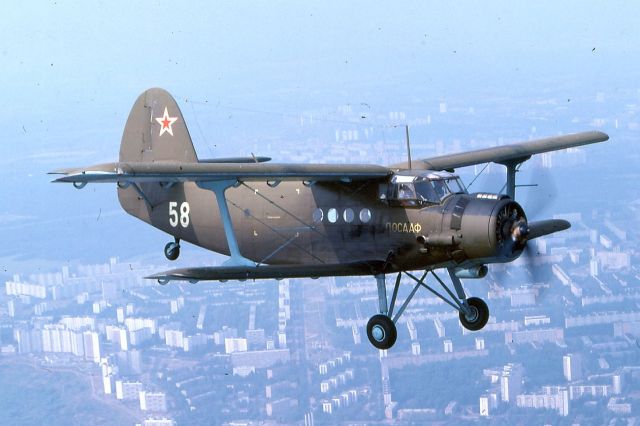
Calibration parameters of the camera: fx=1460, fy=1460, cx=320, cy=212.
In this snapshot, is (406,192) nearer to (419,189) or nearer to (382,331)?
(419,189)

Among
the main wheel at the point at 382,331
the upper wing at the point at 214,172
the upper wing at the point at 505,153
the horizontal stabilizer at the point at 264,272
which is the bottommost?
the main wheel at the point at 382,331

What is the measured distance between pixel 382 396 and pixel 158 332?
2478cm

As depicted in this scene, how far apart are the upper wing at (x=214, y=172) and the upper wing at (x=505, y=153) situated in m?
2.29

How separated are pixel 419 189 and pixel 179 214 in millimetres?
7108

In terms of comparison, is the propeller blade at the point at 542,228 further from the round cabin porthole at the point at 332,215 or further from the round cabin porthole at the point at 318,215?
the round cabin porthole at the point at 318,215

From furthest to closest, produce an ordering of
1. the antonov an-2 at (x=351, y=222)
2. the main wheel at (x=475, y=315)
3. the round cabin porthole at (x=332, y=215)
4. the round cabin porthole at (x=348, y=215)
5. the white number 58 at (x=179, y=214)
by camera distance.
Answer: the white number 58 at (x=179, y=214) < the main wheel at (x=475, y=315) < the round cabin porthole at (x=332, y=215) < the round cabin porthole at (x=348, y=215) < the antonov an-2 at (x=351, y=222)

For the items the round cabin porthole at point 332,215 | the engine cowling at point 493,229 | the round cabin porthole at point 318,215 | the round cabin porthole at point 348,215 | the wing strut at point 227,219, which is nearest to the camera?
the engine cowling at point 493,229

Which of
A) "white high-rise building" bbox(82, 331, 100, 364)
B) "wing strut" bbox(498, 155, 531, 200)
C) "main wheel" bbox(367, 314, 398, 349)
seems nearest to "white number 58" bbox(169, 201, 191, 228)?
"main wheel" bbox(367, 314, 398, 349)

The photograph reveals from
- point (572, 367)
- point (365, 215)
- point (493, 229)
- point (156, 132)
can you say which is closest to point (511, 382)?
point (572, 367)

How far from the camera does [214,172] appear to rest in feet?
92.9

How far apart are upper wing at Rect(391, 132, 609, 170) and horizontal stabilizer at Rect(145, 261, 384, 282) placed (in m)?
2.99

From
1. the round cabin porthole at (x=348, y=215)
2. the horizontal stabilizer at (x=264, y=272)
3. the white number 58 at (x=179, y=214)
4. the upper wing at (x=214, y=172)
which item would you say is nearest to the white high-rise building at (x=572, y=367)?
the white number 58 at (x=179, y=214)

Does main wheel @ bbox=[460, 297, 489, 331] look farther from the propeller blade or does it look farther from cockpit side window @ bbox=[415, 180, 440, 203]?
cockpit side window @ bbox=[415, 180, 440, 203]

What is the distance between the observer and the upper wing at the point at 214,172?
27109 mm
